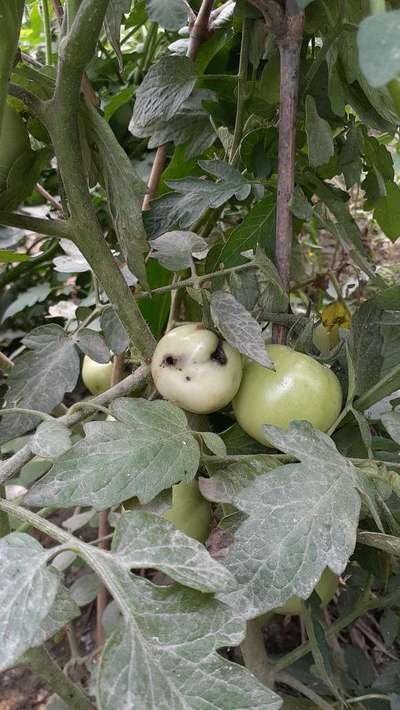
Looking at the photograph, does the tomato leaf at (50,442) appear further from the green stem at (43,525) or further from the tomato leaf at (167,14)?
the tomato leaf at (167,14)

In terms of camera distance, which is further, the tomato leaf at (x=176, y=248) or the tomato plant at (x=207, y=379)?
the tomato leaf at (x=176, y=248)

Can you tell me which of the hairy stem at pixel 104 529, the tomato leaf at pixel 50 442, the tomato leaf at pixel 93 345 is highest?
the tomato leaf at pixel 50 442

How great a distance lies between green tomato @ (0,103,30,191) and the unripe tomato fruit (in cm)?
20

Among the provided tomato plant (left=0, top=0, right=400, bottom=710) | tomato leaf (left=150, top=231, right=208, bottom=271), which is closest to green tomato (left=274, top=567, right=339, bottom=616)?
tomato plant (left=0, top=0, right=400, bottom=710)

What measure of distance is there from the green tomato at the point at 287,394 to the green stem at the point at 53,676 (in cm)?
29

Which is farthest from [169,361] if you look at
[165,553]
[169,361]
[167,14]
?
[167,14]

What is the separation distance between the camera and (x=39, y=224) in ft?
1.77

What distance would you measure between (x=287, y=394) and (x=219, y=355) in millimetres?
72

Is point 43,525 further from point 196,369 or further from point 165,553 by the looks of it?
point 196,369

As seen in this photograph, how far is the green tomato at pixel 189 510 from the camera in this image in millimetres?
632

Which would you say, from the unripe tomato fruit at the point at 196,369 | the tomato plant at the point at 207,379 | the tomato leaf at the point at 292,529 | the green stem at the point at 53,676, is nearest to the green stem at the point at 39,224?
the tomato plant at the point at 207,379

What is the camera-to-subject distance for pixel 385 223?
864 mm

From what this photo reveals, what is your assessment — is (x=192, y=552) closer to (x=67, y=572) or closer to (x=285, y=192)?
(x=285, y=192)

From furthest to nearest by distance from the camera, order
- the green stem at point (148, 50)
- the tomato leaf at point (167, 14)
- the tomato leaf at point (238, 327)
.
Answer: the green stem at point (148, 50), the tomato leaf at point (167, 14), the tomato leaf at point (238, 327)
